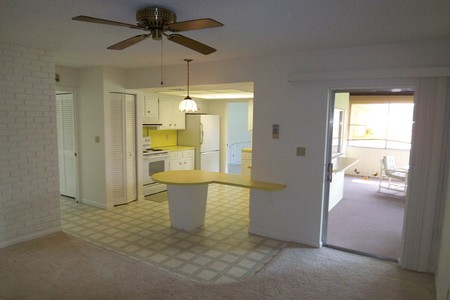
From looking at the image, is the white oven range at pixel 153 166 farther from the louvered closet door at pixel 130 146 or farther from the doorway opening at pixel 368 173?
the doorway opening at pixel 368 173

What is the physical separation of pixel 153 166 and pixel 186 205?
208cm

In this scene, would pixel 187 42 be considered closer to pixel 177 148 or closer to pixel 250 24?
pixel 250 24

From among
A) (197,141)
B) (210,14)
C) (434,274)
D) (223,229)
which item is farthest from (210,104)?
(434,274)

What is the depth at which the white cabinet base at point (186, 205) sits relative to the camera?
13.2 feet

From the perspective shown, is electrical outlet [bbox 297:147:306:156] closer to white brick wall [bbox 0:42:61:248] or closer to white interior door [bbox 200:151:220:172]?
white brick wall [bbox 0:42:61:248]

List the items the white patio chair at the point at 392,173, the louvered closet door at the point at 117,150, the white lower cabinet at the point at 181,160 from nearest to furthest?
the louvered closet door at the point at 117,150 → the white patio chair at the point at 392,173 → the white lower cabinet at the point at 181,160

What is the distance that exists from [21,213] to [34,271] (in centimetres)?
104

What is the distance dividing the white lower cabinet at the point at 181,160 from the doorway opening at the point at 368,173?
10.6 feet

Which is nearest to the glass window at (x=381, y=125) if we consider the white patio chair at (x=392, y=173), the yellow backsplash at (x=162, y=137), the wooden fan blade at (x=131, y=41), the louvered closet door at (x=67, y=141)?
the white patio chair at (x=392, y=173)

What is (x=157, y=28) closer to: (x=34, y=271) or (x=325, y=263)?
(x=34, y=271)

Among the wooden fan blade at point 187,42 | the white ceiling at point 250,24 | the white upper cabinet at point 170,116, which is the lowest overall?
the white upper cabinet at point 170,116

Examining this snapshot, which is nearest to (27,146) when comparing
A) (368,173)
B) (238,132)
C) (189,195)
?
(189,195)

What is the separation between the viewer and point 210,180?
3936 mm

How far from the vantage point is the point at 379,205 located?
5.44m
